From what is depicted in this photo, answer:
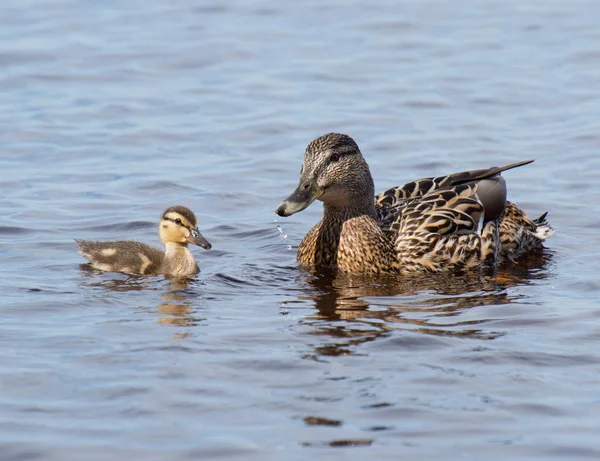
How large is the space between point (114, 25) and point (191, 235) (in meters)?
9.15

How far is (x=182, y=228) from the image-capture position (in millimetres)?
9023

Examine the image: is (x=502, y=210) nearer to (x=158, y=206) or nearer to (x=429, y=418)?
(x=158, y=206)

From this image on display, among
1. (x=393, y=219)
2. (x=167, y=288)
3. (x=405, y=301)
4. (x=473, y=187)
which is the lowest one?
(x=405, y=301)

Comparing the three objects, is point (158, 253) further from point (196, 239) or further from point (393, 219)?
point (393, 219)

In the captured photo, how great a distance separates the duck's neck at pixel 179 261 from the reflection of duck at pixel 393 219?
822 millimetres

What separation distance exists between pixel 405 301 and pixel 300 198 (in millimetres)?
1110

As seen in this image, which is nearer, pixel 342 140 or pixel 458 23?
pixel 342 140

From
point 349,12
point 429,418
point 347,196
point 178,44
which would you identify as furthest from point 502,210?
point 349,12

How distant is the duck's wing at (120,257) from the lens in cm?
887

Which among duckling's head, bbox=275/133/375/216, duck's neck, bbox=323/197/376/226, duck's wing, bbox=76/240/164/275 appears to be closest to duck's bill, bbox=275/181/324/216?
duckling's head, bbox=275/133/375/216

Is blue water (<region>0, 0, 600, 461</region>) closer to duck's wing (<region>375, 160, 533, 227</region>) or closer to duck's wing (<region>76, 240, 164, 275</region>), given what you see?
duck's wing (<region>76, 240, 164, 275</region>)

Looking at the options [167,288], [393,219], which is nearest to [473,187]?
[393,219]

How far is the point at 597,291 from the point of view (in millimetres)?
8461

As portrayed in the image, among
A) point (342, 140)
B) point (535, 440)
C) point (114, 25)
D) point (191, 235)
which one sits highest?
point (114, 25)
